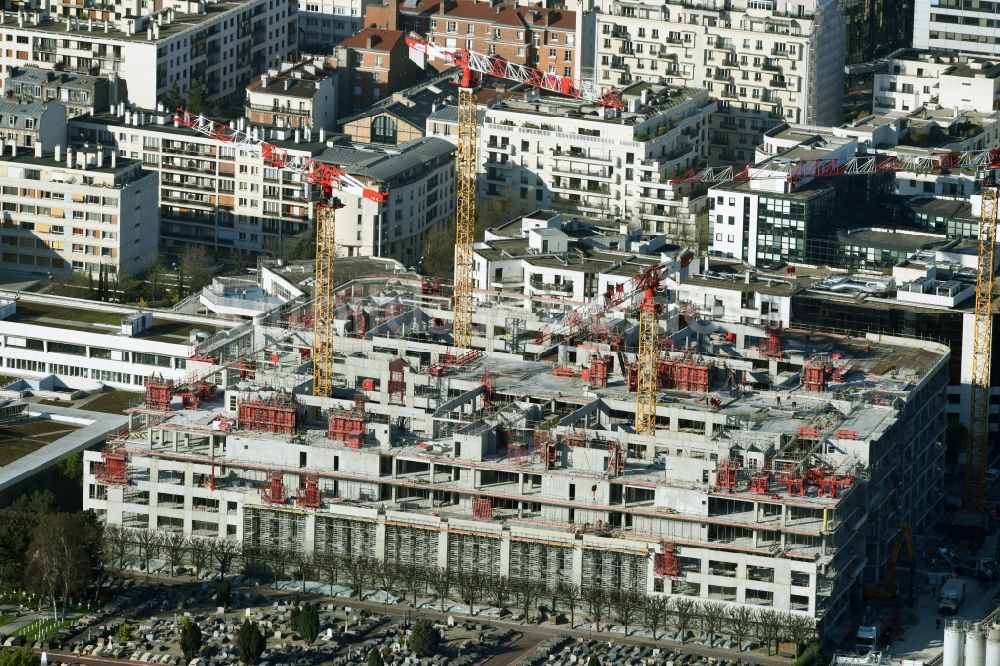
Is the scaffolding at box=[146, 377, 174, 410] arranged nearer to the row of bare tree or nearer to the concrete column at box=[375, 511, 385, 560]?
the row of bare tree

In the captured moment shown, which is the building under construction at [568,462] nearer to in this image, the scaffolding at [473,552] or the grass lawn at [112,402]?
the scaffolding at [473,552]

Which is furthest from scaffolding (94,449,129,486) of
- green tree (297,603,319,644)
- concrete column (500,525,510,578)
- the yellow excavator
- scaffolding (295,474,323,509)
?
the yellow excavator

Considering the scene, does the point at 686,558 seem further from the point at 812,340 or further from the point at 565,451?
the point at 812,340

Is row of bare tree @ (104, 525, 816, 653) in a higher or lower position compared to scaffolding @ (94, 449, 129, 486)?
lower

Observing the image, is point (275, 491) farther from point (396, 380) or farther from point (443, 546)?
point (396, 380)

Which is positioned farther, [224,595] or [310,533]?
[310,533]

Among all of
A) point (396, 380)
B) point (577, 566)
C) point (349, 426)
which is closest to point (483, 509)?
point (577, 566)
